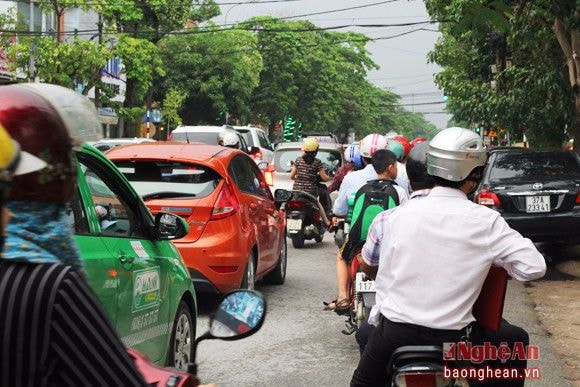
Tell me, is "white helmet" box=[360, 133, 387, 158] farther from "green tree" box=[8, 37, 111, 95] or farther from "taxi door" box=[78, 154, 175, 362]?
"green tree" box=[8, 37, 111, 95]

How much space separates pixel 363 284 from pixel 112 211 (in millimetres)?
1916

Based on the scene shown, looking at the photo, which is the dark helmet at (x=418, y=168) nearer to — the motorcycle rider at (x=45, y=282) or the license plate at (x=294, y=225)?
the motorcycle rider at (x=45, y=282)

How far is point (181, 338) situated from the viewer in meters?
5.97

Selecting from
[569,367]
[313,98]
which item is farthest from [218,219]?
[313,98]

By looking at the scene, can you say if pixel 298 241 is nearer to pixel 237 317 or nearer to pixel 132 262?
pixel 132 262

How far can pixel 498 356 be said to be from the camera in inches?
150

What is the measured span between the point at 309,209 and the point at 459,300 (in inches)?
422

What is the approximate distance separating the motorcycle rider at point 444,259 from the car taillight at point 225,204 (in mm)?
4764

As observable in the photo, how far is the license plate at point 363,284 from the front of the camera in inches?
259

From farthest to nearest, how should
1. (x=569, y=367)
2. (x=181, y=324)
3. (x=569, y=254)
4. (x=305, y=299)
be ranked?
1. (x=569, y=254)
2. (x=305, y=299)
3. (x=569, y=367)
4. (x=181, y=324)

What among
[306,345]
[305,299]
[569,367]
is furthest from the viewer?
[305,299]

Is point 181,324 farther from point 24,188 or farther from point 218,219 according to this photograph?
point 24,188

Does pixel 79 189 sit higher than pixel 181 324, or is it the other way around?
pixel 79 189

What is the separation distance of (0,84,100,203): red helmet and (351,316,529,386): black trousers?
2.01m
